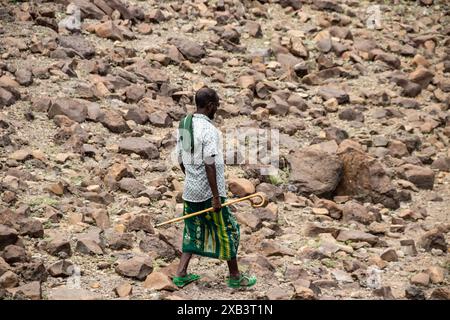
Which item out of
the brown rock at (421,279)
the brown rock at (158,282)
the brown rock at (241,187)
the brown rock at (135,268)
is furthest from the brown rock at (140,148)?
the brown rock at (421,279)

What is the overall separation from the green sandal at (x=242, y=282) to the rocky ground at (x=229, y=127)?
0.05m

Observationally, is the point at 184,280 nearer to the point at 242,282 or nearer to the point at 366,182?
the point at 242,282

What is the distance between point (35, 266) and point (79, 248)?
0.49 metres

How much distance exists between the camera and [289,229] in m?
6.15

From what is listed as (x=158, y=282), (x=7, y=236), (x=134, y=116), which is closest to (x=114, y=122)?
(x=134, y=116)

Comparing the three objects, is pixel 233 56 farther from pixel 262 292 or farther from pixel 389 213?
pixel 262 292

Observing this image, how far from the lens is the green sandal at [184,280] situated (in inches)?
195

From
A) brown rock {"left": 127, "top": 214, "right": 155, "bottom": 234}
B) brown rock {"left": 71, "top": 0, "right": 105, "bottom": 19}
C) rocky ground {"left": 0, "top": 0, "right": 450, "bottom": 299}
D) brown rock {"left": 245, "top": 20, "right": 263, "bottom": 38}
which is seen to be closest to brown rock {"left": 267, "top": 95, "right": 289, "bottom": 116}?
rocky ground {"left": 0, "top": 0, "right": 450, "bottom": 299}

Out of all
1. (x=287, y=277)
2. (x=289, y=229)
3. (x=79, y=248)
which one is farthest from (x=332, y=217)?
(x=79, y=248)

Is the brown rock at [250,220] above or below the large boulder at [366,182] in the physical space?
below

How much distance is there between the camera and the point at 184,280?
498cm

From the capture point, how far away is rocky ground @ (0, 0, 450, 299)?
5.21m

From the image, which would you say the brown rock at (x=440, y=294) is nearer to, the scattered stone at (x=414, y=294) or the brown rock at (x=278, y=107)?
the scattered stone at (x=414, y=294)

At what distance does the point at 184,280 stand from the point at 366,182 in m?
2.50
